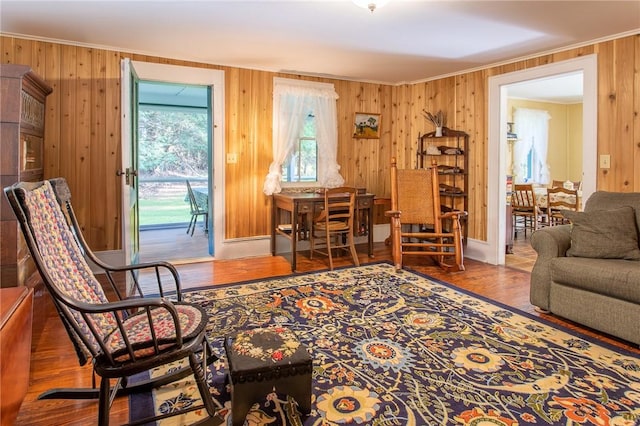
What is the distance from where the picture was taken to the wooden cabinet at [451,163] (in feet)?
17.1

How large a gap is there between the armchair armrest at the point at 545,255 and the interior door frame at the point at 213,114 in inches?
137

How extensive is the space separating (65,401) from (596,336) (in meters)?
3.22

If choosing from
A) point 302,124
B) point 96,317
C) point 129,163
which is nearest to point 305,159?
point 302,124

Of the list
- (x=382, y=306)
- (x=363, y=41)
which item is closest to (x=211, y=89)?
(x=363, y=41)

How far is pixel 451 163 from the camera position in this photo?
5.40m

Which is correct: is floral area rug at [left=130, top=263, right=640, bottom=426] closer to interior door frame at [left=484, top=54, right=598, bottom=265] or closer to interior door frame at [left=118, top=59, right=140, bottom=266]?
interior door frame at [left=118, top=59, right=140, bottom=266]

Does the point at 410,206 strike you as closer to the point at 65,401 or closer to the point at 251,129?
the point at 251,129

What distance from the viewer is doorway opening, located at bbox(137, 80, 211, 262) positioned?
7.80 metres

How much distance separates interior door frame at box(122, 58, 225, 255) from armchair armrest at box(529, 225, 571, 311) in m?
3.48

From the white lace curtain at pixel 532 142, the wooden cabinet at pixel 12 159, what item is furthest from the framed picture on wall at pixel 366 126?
the wooden cabinet at pixel 12 159

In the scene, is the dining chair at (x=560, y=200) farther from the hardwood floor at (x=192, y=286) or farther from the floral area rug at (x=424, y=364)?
the floral area rug at (x=424, y=364)

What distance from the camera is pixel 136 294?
361cm

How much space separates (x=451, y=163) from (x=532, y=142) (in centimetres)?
383

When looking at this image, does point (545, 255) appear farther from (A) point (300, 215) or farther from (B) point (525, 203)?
A: (B) point (525, 203)
